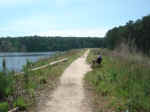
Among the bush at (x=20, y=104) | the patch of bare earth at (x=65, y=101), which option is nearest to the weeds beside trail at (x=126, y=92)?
the patch of bare earth at (x=65, y=101)

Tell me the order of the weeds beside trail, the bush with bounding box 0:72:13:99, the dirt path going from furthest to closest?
the bush with bounding box 0:72:13:99 < the dirt path < the weeds beside trail

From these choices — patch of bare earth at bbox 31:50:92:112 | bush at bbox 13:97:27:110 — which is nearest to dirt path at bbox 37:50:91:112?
patch of bare earth at bbox 31:50:92:112

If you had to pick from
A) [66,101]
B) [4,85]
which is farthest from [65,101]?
[4,85]

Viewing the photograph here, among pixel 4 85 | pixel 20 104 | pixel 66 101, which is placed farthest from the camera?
pixel 66 101

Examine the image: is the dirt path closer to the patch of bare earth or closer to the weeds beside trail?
the patch of bare earth

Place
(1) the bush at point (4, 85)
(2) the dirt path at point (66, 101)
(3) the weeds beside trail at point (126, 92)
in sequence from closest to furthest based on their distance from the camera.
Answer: (3) the weeds beside trail at point (126, 92)
(2) the dirt path at point (66, 101)
(1) the bush at point (4, 85)

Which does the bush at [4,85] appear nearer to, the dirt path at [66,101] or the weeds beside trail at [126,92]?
the dirt path at [66,101]

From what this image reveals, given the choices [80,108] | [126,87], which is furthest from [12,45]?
[126,87]

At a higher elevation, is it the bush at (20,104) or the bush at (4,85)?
the bush at (4,85)

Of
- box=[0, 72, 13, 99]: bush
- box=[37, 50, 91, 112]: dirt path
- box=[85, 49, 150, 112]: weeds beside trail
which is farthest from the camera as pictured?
box=[0, 72, 13, 99]: bush

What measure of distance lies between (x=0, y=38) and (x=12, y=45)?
0.54 m

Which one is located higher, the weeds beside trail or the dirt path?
the weeds beside trail

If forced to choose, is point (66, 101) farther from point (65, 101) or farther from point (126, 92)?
point (126, 92)

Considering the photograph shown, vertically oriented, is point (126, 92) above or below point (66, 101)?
above
